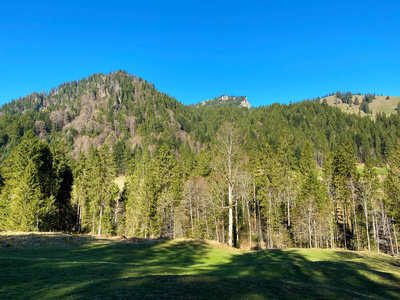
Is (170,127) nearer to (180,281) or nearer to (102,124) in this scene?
(102,124)

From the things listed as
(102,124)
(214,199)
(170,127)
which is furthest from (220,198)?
(102,124)

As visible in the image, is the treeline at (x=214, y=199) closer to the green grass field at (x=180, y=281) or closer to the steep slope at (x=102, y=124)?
the green grass field at (x=180, y=281)

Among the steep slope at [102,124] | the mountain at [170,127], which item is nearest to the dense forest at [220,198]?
the mountain at [170,127]

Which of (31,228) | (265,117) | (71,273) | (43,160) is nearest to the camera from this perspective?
(71,273)

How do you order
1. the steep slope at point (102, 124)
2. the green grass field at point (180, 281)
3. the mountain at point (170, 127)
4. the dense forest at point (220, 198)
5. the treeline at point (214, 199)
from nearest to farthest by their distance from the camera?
the green grass field at point (180, 281) → the dense forest at point (220, 198) → the treeline at point (214, 199) → the mountain at point (170, 127) → the steep slope at point (102, 124)

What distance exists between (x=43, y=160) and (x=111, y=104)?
533 feet

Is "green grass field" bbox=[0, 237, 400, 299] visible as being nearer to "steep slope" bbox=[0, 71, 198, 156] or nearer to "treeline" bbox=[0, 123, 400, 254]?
"treeline" bbox=[0, 123, 400, 254]

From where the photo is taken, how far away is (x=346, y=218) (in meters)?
49.0

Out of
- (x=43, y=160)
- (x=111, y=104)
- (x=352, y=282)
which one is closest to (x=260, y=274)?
(x=352, y=282)

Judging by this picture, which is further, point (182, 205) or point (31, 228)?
point (182, 205)

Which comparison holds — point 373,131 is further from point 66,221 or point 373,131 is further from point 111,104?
point 111,104

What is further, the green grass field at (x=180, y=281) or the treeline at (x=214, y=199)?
the treeline at (x=214, y=199)

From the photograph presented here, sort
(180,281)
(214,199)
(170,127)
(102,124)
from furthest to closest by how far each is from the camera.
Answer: (102,124), (170,127), (214,199), (180,281)

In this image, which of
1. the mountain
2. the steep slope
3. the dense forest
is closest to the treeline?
the dense forest
